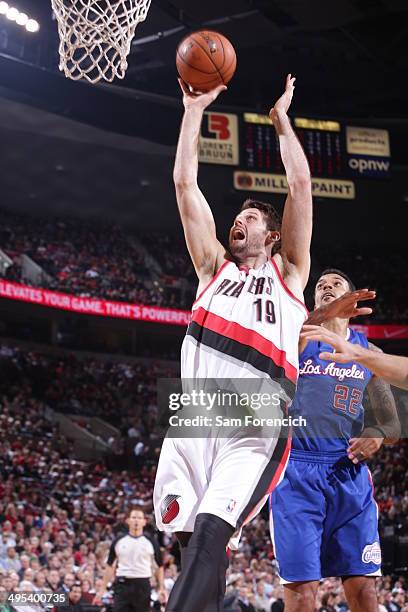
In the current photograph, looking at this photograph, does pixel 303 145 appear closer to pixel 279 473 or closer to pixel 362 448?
pixel 362 448

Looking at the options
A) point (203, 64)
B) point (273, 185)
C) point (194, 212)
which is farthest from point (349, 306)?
point (273, 185)

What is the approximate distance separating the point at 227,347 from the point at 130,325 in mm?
19936

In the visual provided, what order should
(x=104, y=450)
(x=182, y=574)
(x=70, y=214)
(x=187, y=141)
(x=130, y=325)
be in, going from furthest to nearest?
(x=70, y=214)
(x=130, y=325)
(x=104, y=450)
(x=187, y=141)
(x=182, y=574)

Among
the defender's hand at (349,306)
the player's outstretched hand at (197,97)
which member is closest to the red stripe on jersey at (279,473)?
the defender's hand at (349,306)

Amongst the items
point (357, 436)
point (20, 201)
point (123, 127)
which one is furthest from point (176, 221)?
point (357, 436)

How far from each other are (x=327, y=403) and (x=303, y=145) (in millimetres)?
11652

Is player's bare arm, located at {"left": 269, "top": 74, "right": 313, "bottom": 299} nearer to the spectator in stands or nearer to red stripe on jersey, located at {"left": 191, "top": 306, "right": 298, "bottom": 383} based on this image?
red stripe on jersey, located at {"left": 191, "top": 306, "right": 298, "bottom": 383}

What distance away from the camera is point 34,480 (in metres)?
15.8

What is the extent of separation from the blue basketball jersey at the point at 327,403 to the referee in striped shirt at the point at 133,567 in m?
4.70

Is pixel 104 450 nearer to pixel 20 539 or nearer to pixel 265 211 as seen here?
pixel 20 539

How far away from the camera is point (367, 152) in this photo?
16172 millimetres

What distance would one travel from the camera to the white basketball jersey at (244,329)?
354cm

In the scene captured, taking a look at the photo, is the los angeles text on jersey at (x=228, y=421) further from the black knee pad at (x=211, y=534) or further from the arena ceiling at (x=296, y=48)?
the arena ceiling at (x=296, y=48)

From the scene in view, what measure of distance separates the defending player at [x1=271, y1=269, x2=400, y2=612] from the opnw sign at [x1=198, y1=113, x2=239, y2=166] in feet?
35.0
